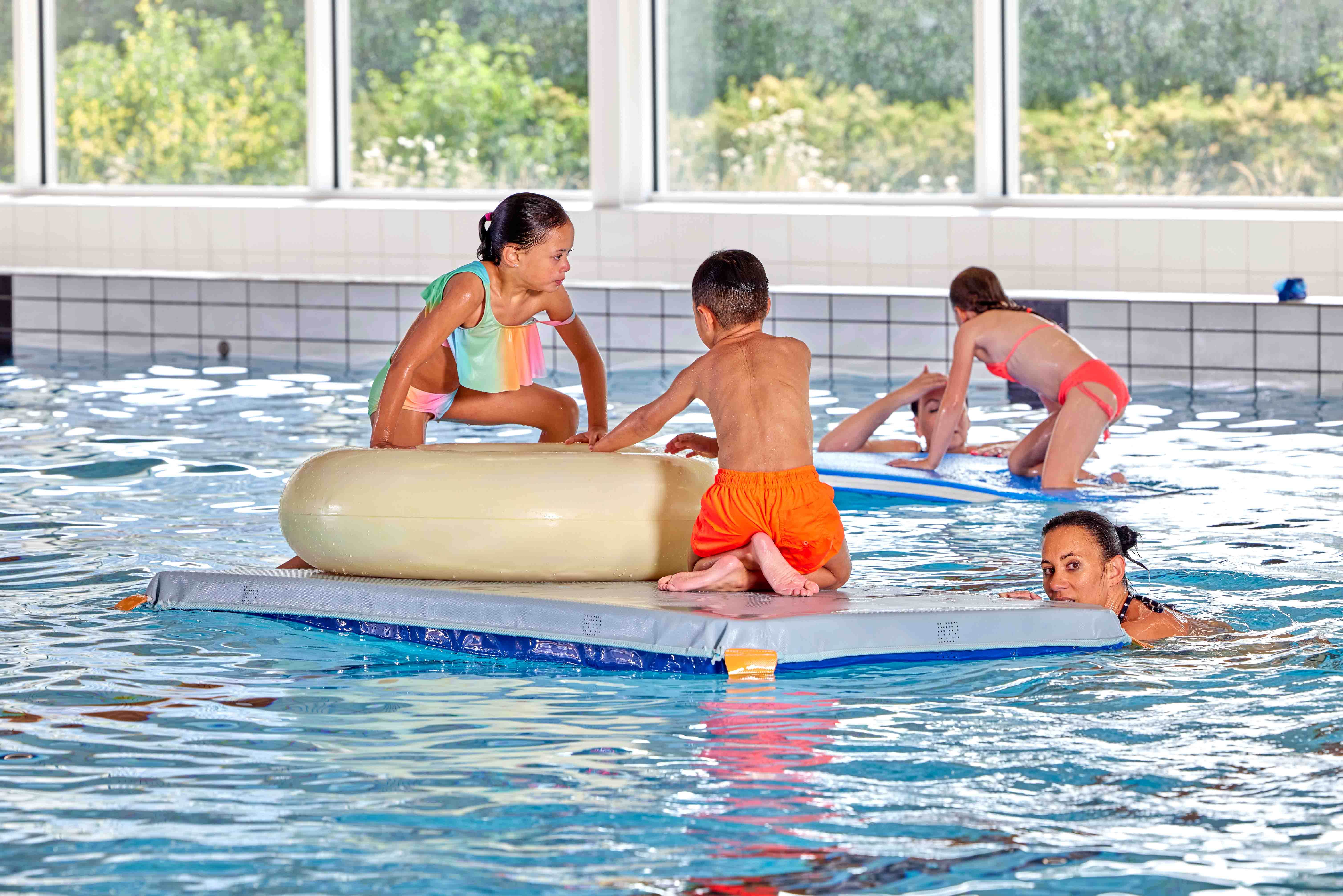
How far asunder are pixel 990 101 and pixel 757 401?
6.82 meters

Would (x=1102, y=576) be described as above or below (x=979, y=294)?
below

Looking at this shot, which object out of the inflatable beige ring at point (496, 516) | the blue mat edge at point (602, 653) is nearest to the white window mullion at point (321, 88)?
the inflatable beige ring at point (496, 516)

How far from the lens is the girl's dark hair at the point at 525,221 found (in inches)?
198

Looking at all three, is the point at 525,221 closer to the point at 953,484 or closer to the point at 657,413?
the point at 657,413

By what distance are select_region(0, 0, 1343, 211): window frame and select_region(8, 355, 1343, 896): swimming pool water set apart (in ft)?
17.7

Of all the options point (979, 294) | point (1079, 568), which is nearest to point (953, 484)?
point (979, 294)

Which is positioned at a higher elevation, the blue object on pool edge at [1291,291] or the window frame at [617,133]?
the window frame at [617,133]

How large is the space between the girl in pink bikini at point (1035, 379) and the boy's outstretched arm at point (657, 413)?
7.05 feet

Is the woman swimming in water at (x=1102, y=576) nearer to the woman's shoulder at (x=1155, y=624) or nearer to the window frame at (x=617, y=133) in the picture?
the woman's shoulder at (x=1155, y=624)

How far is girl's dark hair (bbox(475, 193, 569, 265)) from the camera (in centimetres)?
502

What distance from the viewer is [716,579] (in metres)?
4.51

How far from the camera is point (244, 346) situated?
36.9 feet

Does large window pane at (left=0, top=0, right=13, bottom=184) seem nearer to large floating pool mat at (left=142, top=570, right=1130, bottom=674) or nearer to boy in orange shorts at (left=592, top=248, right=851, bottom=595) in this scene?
large floating pool mat at (left=142, top=570, right=1130, bottom=674)

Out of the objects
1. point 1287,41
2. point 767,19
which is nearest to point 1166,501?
point 1287,41
